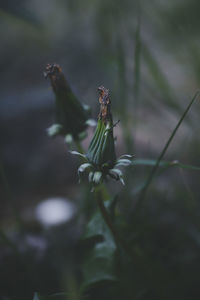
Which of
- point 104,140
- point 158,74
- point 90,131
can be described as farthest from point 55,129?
point 90,131

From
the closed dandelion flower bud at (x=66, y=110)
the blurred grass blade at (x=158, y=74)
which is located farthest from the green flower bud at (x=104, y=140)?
the blurred grass blade at (x=158, y=74)

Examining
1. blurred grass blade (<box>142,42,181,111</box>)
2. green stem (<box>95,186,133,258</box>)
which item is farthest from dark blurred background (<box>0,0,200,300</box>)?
green stem (<box>95,186,133,258</box>)

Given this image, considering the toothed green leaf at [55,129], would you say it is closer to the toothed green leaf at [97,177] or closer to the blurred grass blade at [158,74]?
the toothed green leaf at [97,177]

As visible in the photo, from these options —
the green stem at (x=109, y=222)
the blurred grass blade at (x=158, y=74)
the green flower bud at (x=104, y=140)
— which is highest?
the blurred grass blade at (x=158, y=74)

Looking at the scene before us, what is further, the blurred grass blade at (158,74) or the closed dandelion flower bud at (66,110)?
the blurred grass blade at (158,74)

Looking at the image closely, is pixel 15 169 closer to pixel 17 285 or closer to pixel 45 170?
pixel 45 170

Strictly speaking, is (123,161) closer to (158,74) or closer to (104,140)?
(104,140)
